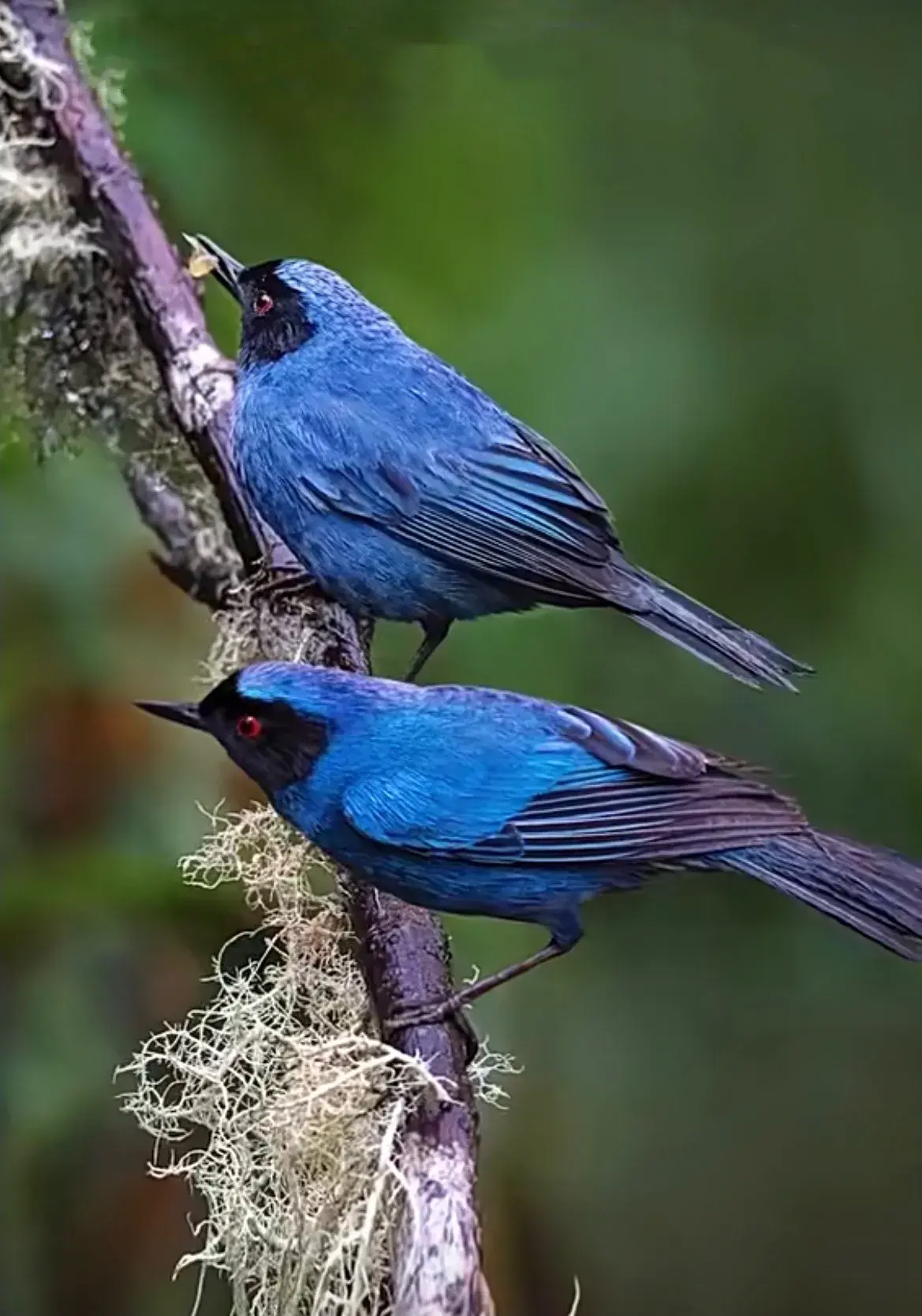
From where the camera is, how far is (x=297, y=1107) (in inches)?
33.4

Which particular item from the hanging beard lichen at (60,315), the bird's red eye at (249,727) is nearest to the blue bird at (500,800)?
the bird's red eye at (249,727)

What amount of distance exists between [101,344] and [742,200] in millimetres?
644

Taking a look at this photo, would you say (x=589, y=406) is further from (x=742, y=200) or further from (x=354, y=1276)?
(x=354, y=1276)

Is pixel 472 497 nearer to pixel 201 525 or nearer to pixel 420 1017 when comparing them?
pixel 420 1017

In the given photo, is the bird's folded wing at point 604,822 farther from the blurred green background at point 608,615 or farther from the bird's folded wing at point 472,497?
the blurred green background at point 608,615

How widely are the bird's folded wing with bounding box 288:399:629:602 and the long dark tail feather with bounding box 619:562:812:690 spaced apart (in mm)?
30

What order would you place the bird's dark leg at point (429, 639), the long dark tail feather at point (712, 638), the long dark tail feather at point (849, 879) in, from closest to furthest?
the long dark tail feather at point (849, 879), the long dark tail feather at point (712, 638), the bird's dark leg at point (429, 639)

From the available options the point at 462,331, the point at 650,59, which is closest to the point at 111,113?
the point at 462,331

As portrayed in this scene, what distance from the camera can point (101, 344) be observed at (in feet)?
4.62

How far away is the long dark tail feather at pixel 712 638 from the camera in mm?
914

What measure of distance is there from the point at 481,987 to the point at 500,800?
0.39 ft

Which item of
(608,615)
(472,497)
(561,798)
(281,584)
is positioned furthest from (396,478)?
(608,615)

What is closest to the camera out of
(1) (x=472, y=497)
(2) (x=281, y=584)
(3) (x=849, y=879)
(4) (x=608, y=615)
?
(3) (x=849, y=879)

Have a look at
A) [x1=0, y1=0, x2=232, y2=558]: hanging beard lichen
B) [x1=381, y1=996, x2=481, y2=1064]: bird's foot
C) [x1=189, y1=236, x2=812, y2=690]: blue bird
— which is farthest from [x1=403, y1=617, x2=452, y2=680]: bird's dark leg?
[x1=0, y1=0, x2=232, y2=558]: hanging beard lichen
